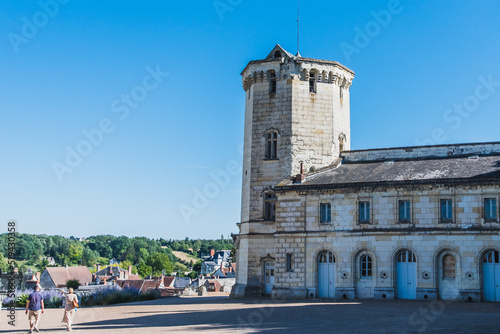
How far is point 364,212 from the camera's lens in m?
30.8

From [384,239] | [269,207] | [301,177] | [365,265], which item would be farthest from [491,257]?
[269,207]

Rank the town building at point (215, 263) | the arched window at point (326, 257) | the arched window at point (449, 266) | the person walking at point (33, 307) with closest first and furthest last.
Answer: the person walking at point (33, 307) < the arched window at point (449, 266) < the arched window at point (326, 257) < the town building at point (215, 263)

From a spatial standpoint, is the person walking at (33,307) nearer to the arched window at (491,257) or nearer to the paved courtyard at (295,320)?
the paved courtyard at (295,320)

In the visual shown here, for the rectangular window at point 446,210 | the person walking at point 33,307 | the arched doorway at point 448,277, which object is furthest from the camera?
the rectangular window at point 446,210

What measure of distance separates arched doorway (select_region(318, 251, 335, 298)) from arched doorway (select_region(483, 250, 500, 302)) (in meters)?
7.56

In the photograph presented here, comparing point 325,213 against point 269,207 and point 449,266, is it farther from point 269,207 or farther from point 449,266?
point 449,266

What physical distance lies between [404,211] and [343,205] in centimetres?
318

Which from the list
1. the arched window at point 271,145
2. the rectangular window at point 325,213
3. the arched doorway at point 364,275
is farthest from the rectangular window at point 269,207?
the arched doorway at point 364,275

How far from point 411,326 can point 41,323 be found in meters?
13.1

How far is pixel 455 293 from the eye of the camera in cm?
2822

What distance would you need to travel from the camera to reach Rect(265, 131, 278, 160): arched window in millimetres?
36469

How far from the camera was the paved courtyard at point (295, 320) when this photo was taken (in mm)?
17422

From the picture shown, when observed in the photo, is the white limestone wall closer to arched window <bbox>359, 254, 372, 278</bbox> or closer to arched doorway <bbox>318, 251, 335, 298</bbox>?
arched window <bbox>359, 254, 372, 278</bbox>

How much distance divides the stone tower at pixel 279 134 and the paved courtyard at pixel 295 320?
10.1 meters
